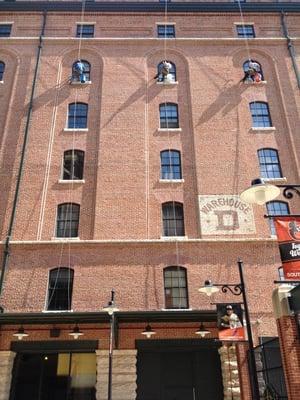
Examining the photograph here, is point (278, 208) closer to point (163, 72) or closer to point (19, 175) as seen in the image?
point (163, 72)

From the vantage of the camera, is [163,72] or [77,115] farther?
[163,72]

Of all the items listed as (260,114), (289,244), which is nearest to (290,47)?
(260,114)

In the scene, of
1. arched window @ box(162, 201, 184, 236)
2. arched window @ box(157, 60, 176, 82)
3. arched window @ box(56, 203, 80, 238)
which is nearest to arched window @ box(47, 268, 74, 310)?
arched window @ box(56, 203, 80, 238)

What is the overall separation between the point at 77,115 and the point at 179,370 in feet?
49.2

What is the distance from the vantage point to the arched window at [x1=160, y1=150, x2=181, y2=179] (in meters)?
21.1

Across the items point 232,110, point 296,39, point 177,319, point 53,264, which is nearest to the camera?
point 177,319

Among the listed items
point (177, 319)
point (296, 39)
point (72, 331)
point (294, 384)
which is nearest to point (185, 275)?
point (177, 319)

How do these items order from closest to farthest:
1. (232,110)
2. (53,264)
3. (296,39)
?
(53,264)
(232,110)
(296,39)

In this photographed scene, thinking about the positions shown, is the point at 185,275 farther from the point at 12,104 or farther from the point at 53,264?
the point at 12,104

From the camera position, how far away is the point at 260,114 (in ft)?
75.8

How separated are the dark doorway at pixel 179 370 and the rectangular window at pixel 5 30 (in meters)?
21.8

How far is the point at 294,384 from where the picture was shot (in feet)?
27.4

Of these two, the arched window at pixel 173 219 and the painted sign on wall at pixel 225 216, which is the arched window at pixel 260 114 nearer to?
the painted sign on wall at pixel 225 216

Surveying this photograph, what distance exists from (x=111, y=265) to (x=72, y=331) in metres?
3.38
